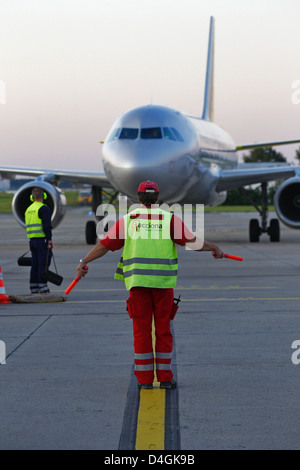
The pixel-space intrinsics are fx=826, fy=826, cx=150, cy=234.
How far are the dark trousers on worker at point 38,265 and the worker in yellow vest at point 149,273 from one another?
225 inches

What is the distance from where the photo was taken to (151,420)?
5.58m

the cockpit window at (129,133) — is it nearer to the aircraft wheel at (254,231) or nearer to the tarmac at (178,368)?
the aircraft wheel at (254,231)

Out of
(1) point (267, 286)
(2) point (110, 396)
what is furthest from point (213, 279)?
(2) point (110, 396)

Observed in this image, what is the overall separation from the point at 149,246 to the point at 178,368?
1.21m

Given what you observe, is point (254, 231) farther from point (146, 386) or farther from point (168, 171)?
point (146, 386)

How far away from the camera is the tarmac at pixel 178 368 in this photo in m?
5.21

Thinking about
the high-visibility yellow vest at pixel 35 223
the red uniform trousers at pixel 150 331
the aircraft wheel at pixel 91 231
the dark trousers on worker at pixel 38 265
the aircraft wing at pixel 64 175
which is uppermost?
the red uniform trousers at pixel 150 331

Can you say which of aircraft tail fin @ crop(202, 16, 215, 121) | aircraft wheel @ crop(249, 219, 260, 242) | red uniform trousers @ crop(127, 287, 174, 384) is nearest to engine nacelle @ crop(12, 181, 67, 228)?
aircraft wheel @ crop(249, 219, 260, 242)

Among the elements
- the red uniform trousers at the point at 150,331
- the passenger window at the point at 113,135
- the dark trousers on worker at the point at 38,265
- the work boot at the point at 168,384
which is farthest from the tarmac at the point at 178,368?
the passenger window at the point at 113,135

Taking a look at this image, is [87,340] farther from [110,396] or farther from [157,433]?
[157,433]

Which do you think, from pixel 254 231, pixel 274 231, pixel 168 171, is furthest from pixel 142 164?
pixel 274 231

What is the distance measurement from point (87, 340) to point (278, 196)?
16177 mm

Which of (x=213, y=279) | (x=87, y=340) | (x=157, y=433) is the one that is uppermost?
(x=157, y=433)
